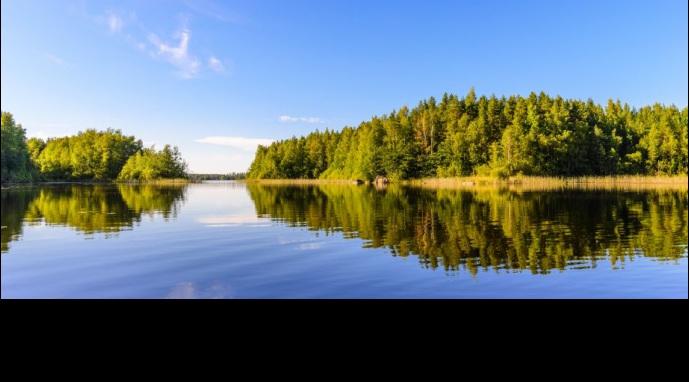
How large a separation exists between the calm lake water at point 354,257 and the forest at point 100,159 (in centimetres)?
10130

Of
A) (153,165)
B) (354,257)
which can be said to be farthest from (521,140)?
(153,165)

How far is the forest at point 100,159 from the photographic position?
5443 inches

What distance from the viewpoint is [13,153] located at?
286ft

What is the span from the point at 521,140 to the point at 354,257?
312 ft

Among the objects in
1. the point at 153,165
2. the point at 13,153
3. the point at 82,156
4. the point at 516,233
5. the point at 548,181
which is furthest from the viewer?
the point at 153,165

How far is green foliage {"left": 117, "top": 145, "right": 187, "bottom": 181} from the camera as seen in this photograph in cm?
15688

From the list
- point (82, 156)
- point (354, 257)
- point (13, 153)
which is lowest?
point (354, 257)

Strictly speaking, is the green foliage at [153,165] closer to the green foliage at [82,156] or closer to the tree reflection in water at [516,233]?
the green foliage at [82,156]

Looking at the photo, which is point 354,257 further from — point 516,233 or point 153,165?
point 153,165

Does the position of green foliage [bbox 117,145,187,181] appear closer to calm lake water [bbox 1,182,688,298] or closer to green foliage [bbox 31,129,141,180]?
green foliage [bbox 31,129,141,180]

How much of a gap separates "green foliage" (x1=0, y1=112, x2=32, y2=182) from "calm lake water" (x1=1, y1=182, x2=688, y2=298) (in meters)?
63.1

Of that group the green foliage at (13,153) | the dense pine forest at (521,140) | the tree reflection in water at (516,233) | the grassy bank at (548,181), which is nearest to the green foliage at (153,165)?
the green foliage at (13,153)
